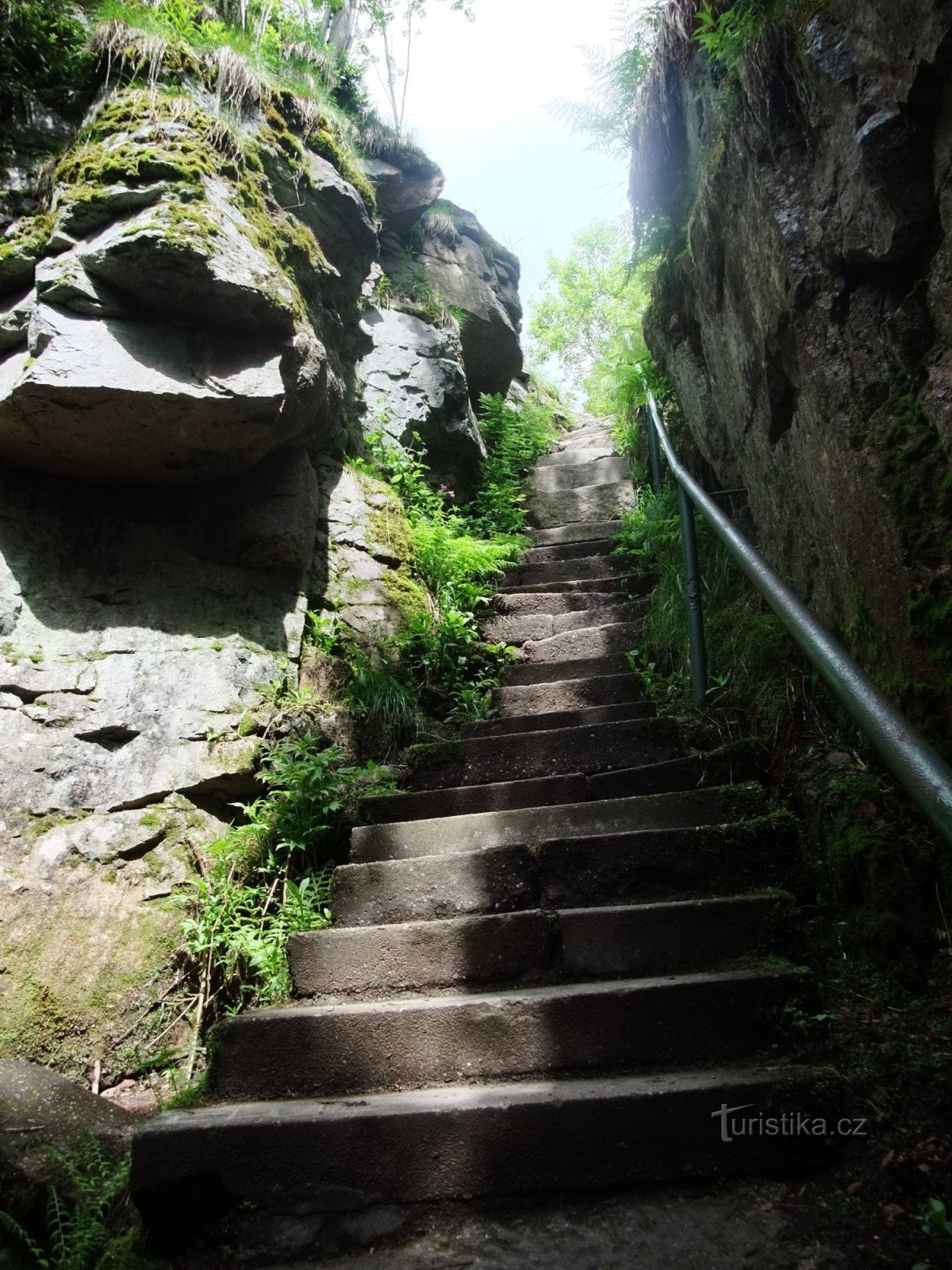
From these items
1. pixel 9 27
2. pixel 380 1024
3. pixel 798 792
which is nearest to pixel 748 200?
pixel 798 792

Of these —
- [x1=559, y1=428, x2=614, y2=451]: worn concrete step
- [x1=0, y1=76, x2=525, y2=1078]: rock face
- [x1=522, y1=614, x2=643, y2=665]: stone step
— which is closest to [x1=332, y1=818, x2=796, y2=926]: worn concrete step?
[x1=0, y1=76, x2=525, y2=1078]: rock face

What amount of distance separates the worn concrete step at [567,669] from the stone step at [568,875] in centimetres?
160

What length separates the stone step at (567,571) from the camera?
533 centimetres

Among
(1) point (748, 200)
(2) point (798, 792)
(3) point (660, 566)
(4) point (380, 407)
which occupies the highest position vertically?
(4) point (380, 407)

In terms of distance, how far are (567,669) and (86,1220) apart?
122 inches

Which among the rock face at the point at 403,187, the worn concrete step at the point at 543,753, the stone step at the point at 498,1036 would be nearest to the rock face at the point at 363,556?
the worn concrete step at the point at 543,753

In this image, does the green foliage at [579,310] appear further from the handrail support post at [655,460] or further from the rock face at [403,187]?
the handrail support post at [655,460]

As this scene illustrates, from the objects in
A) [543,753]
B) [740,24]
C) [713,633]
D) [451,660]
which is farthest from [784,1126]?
[740,24]

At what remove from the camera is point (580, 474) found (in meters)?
7.25

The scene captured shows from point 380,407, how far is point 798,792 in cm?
469

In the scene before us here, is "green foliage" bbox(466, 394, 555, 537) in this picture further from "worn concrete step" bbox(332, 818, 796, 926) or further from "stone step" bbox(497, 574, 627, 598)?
A: "worn concrete step" bbox(332, 818, 796, 926)

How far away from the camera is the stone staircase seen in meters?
1.56

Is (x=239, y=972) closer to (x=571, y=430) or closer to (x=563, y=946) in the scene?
(x=563, y=946)

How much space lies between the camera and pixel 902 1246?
123 centimetres
